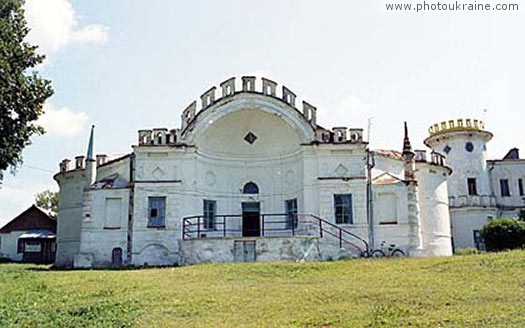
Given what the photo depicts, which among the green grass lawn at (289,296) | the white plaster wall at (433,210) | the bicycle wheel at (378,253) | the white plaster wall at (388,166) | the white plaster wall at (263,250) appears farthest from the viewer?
the white plaster wall at (433,210)

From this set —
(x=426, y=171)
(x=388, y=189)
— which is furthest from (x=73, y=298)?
(x=426, y=171)

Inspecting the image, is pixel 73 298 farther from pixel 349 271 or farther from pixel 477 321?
pixel 477 321

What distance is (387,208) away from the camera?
28.5m

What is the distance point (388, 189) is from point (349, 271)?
10.1 meters

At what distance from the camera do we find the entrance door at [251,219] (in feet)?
101

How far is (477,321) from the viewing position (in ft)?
33.1

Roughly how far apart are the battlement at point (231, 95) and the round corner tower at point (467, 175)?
1615cm

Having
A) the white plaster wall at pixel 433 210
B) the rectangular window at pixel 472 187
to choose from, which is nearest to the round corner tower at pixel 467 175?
the rectangular window at pixel 472 187

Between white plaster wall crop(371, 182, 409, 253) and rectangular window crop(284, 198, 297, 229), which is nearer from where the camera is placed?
white plaster wall crop(371, 182, 409, 253)

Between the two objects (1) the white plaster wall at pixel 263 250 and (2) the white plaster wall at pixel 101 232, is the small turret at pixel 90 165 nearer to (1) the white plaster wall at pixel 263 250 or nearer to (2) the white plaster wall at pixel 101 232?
(2) the white plaster wall at pixel 101 232

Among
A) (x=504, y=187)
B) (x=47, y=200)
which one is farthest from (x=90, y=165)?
(x=47, y=200)

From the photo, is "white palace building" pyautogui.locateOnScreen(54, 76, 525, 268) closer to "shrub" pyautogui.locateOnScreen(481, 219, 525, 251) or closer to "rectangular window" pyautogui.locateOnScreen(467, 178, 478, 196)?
"shrub" pyautogui.locateOnScreen(481, 219, 525, 251)

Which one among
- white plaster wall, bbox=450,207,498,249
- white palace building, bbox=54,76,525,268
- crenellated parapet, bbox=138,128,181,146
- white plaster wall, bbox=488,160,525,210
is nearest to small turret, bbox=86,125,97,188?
white palace building, bbox=54,76,525,268

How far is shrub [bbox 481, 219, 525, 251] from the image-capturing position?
2533cm
